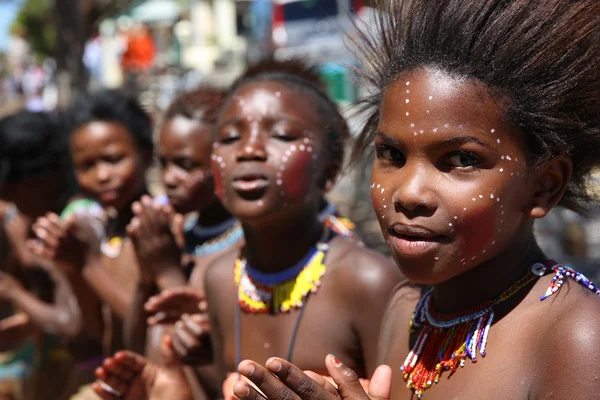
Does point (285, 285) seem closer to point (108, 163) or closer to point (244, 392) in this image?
point (244, 392)

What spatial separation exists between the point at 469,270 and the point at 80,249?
210 centimetres

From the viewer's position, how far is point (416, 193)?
1454 millimetres

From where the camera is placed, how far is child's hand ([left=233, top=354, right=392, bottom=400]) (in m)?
1.32

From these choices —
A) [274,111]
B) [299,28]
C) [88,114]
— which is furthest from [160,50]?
[274,111]

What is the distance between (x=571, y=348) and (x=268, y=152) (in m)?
1.14

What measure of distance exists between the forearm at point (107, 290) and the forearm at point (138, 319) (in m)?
0.14

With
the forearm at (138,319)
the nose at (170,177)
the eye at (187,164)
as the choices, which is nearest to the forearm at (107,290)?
the forearm at (138,319)

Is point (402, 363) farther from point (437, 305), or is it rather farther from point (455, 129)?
point (455, 129)

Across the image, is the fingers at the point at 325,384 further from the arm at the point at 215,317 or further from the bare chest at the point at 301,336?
the arm at the point at 215,317

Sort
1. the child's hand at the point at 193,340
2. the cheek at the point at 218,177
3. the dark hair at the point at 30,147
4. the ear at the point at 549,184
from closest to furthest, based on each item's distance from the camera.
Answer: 1. the ear at the point at 549,184
2. the cheek at the point at 218,177
3. the child's hand at the point at 193,340
4. the dark hair at the point at 30,147

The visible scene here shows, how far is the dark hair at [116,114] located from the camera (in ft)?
12.4

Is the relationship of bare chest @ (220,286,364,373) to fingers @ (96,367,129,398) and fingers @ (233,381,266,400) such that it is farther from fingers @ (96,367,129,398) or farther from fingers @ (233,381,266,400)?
fingers @ (233,381,266,400)

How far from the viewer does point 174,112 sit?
10.6ft

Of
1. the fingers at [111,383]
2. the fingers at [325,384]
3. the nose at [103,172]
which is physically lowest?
the fingers at [111,383]
